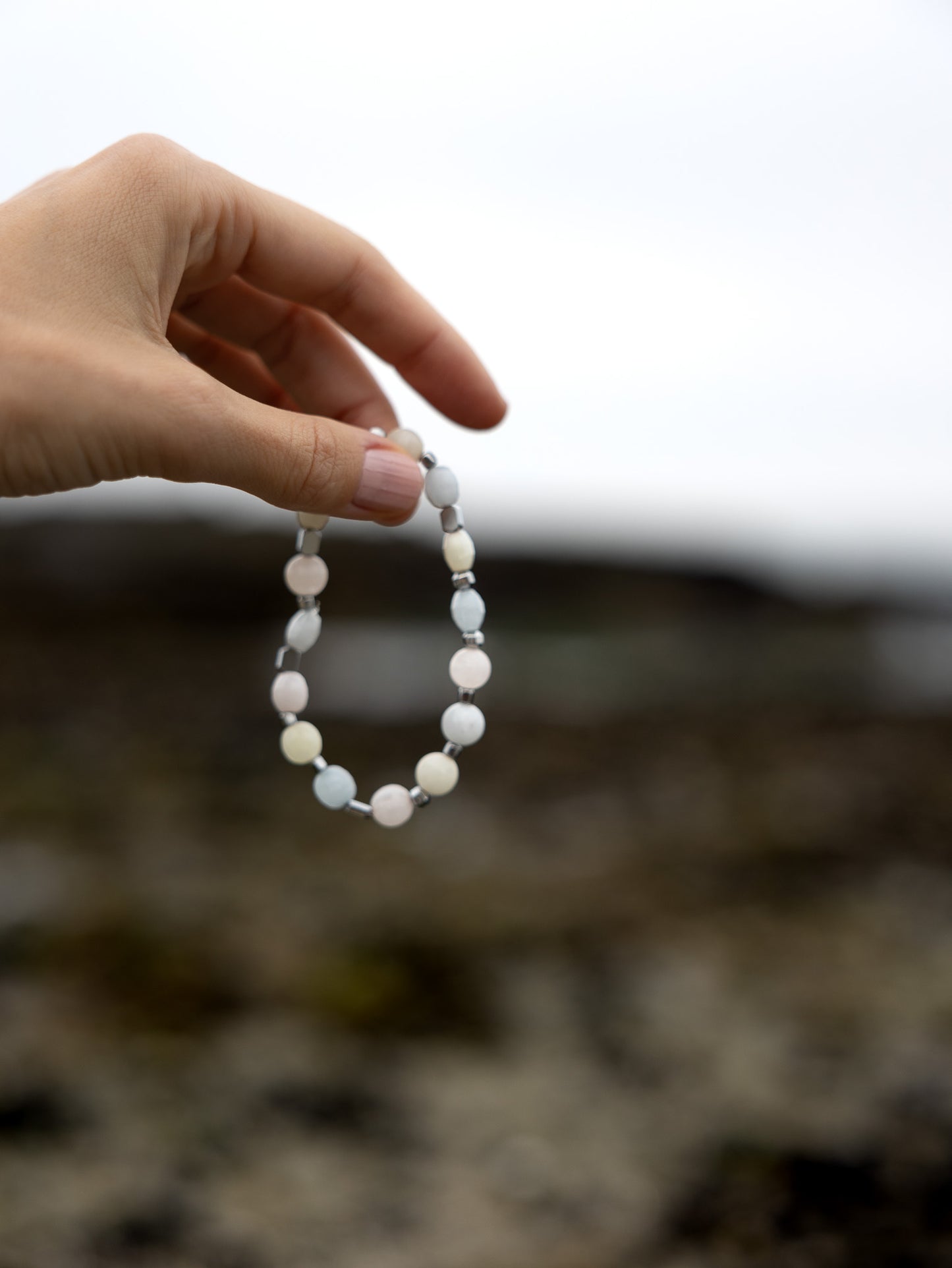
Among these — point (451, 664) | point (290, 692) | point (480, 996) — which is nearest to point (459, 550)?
point (451, 664)


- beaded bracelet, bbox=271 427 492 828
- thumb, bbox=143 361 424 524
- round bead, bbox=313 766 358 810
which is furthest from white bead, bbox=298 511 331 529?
round bead, bbox=313 766 358 810

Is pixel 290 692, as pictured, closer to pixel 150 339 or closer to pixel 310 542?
pixel 310 542

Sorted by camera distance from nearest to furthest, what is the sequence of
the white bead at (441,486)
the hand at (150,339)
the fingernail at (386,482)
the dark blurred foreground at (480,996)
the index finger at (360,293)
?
the hand at (150,339) → the fingernail at (386,482) → the index finger at (360,293) → the white bead at (441,486) → the dark blurred foreground at (480,996)

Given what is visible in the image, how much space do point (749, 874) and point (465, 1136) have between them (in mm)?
2577

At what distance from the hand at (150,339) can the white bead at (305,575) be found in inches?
16.7

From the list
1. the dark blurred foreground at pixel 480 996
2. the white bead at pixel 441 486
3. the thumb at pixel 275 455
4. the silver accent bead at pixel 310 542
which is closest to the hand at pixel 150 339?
the thumb at pixel 275 455

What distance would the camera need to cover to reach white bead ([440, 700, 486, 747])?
2268mm

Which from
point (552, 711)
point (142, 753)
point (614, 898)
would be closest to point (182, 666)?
point (142, 753)

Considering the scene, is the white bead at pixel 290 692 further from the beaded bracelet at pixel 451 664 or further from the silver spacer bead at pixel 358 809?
the silver spacer bead at pixel 358 809

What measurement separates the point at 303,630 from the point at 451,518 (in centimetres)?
44

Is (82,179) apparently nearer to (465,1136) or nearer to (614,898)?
(465,1136)

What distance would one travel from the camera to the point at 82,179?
1706mm

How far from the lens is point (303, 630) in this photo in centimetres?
232

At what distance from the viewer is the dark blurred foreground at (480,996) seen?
9.69 feet
